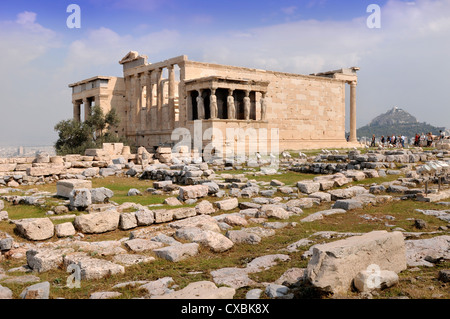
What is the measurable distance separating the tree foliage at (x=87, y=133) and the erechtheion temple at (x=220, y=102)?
1.53m

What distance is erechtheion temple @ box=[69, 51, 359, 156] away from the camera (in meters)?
26.7

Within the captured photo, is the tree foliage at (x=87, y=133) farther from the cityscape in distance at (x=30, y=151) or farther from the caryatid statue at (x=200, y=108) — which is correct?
the caryatid statue at (x=200, y=108)

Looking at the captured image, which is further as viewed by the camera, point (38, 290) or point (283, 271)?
point (283, 271)

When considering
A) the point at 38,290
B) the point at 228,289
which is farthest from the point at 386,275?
the point at 38,290

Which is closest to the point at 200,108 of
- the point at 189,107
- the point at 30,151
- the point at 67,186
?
the point at 189,107

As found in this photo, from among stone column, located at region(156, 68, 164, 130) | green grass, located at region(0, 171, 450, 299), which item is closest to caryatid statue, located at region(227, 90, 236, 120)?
stone column, located at region(156, 68, 164, 130)

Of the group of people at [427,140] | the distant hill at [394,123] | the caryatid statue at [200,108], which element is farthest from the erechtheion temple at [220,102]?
the distant hill at [394,123]

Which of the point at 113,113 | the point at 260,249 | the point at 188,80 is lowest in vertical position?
the point at 260,249

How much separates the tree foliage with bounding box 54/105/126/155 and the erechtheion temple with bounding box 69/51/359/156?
5.00 ft

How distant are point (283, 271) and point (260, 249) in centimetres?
142

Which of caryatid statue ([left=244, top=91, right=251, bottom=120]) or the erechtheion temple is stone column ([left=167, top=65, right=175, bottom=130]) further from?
caryatid statue ([left=244, top=91, right=251, bottom=120])

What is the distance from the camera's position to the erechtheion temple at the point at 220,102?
26.7m

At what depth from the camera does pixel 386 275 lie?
4461 mm
